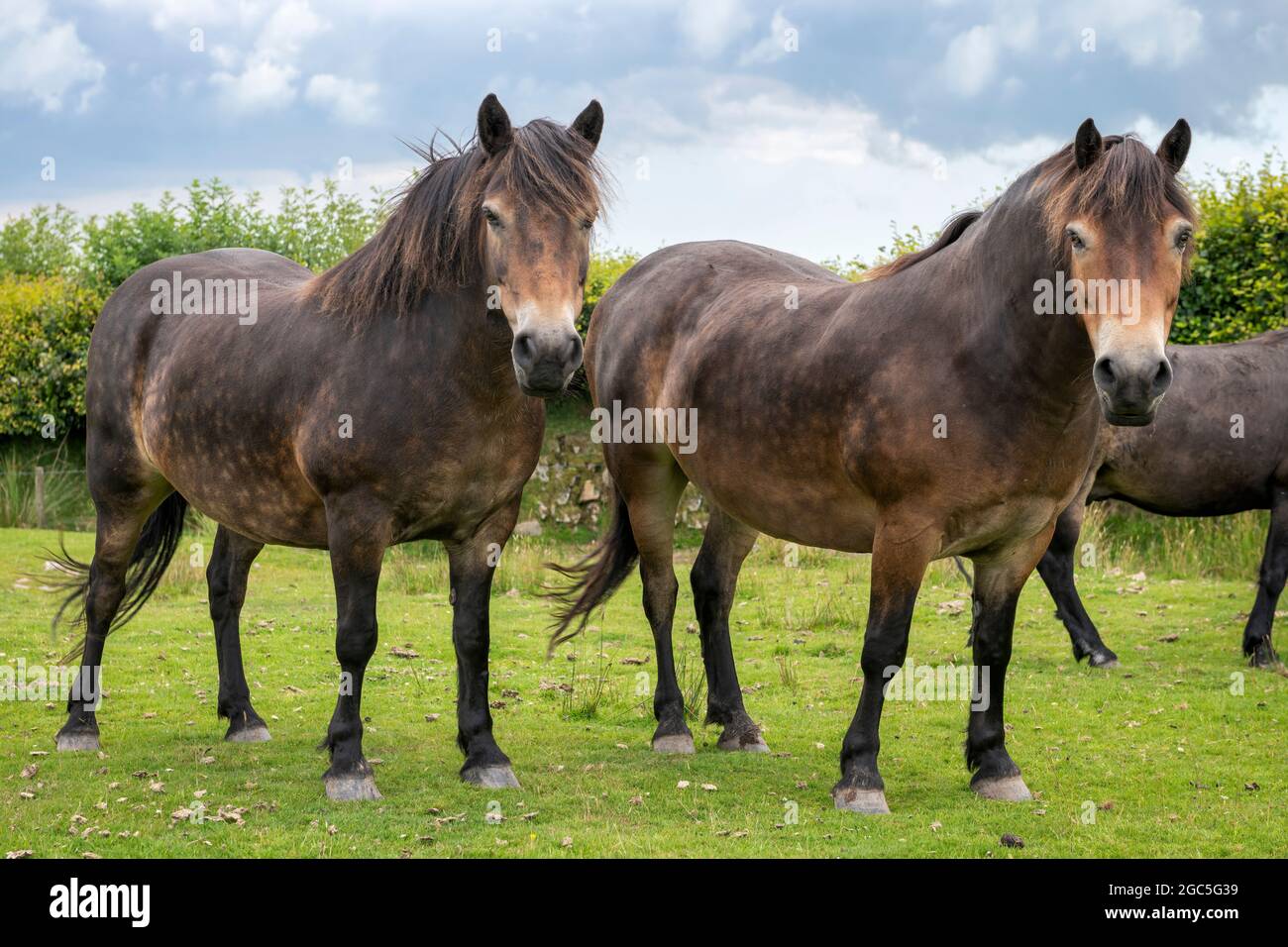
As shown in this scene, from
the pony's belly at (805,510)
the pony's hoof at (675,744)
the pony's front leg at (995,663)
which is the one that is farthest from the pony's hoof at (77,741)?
the pony's front leg at (995,663)

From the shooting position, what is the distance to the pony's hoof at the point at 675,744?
6676 mm

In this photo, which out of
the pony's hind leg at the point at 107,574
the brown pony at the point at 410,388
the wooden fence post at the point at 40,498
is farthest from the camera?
the wooden fence post at the point at 40,498

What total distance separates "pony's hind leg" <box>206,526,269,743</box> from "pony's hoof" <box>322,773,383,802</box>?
5.08 ft

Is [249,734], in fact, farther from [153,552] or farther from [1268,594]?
[1268,594]

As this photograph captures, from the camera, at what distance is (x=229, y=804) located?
556 cm

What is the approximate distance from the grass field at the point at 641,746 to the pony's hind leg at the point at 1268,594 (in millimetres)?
199

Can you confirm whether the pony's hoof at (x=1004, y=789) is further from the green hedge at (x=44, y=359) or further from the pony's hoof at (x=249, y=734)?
the green hedge at (x=44, y=359)

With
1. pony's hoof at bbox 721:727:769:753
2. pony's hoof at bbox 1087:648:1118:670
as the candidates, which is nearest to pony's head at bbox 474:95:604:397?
pony's hoof at bbox 721:727:769:753

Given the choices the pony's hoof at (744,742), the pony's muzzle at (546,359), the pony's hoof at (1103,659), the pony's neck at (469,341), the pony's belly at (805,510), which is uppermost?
the pony's neck at (469,341)

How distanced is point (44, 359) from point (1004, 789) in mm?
16324

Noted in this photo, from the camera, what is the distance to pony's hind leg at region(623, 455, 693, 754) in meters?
6.84

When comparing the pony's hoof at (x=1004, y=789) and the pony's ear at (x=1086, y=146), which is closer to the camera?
the pony's ear at (x=1086, y=146)

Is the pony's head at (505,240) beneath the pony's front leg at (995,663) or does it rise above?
above
